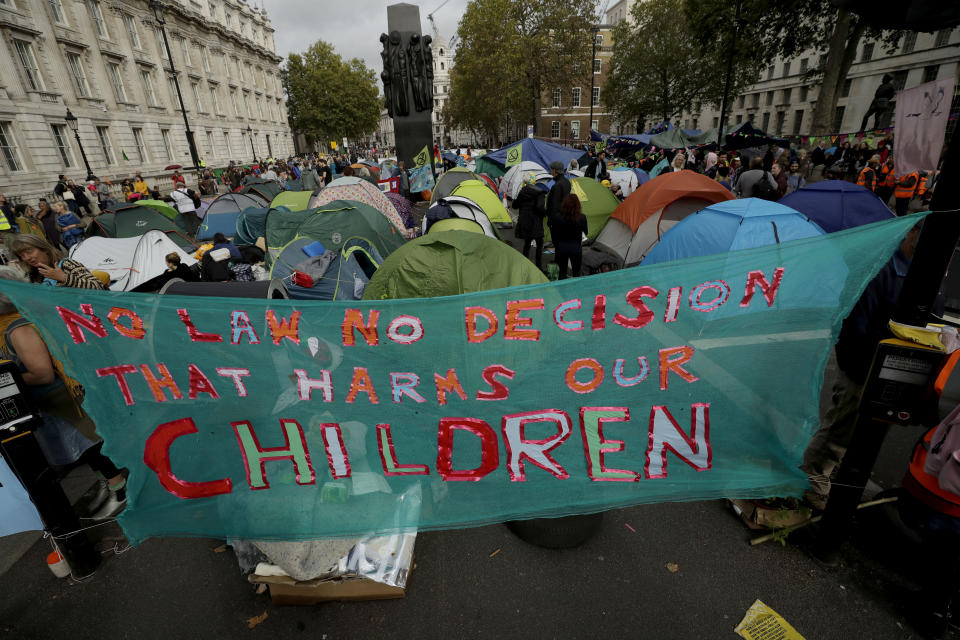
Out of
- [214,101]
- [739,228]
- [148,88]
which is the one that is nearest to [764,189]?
[739,228]

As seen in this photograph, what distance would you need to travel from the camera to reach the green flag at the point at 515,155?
16.8m

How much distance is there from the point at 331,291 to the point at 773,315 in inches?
221

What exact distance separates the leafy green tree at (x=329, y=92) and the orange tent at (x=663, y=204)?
50.8m

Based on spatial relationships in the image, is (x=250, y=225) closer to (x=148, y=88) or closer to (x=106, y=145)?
(x=106, y=145)

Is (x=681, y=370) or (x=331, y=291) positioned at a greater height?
(x=681, y=370)

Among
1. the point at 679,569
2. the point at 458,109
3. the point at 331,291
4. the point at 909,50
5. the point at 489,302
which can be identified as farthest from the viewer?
the point at 458,109

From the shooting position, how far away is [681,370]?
7.62 ft

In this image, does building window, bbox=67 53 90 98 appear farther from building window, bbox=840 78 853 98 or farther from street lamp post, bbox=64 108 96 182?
building window, bbox=840 78 853 98

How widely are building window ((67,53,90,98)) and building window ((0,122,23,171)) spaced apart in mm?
5438

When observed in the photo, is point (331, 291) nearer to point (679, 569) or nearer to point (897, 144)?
point (679, 569)

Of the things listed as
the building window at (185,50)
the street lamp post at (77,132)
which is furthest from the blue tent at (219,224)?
the building window at (185,50)

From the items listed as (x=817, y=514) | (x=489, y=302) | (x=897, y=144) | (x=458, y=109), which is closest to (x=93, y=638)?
(x=489, y=302)

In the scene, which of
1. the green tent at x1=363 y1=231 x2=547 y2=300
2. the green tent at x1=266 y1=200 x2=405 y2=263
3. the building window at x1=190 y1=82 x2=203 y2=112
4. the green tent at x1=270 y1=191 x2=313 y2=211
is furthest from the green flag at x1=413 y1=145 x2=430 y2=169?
the building window at x1=190 y1=82 x2=203 y2=112

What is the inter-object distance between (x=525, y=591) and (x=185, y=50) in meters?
45.3
